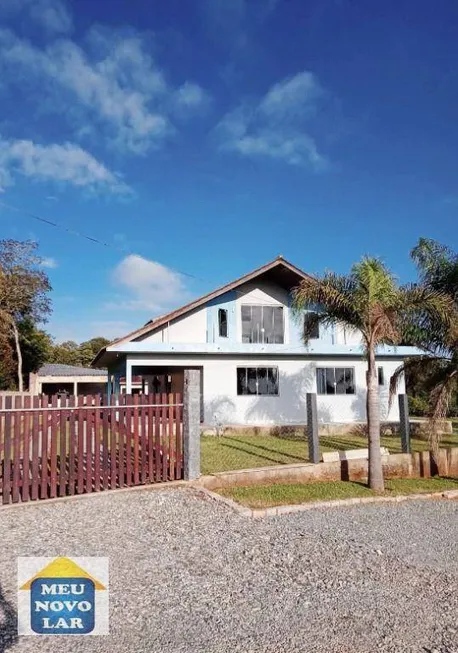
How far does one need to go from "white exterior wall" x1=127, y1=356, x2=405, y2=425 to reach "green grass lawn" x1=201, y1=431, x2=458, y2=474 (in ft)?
5.39

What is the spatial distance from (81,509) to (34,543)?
1.49 metres

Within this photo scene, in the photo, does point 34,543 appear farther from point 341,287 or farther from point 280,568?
point 341,287

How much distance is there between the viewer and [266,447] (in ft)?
46.5

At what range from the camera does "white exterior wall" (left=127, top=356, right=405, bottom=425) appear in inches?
736

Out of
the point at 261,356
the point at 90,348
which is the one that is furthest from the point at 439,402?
the point at 90,348

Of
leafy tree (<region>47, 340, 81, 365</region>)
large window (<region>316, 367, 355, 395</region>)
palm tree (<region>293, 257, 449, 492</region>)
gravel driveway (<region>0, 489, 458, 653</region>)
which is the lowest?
gravel driveway (<region>0, 489, 458, 653</region>)

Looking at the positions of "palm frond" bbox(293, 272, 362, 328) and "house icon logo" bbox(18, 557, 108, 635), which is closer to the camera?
"house icon logo" bbox(18, 557, 108, 635)

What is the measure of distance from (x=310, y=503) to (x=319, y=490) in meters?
1.40

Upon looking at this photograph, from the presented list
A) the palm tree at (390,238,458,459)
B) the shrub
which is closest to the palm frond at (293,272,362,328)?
the palm tree at (390,238,458,459)

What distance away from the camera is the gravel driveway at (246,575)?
348 cm

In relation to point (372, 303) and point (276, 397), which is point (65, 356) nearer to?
point (276, 397)

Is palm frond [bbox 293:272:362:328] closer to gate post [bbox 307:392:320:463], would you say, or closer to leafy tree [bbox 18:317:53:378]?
gate post [bbox 307:392:320:463]

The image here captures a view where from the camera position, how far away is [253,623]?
12.1 feet

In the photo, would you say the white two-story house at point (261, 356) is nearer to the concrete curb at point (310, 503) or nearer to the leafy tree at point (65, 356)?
the concrete curb at point (310, 503)
